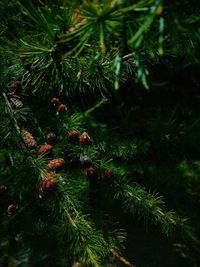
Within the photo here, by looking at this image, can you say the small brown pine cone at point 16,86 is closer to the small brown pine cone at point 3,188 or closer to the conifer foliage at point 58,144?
the conifer foliage at point 58,144

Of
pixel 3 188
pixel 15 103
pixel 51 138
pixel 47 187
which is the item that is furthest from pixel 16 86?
pixel 47 187

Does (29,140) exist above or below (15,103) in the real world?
below

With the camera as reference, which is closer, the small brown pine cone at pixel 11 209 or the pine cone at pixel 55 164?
the pine cone at pixel 55 164

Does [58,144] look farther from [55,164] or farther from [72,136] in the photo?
[55,164]

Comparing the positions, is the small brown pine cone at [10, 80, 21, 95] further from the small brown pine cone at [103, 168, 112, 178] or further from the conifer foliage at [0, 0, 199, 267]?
the small brown pine cone at [103, 168, 112, 178]

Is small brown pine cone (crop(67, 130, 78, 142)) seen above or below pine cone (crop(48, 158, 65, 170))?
above

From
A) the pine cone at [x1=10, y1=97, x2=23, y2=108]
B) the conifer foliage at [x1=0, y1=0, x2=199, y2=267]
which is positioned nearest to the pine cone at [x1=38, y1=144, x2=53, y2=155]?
the conifer foliage at [x1=0, y1=0, x2=199, y2=267]

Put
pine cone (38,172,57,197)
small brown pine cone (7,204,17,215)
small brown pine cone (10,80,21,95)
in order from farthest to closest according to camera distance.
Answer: small brown pine cone (10,80,21,95) → small brown pine cone (7,204,17,215) → pine cone (38,172,57,197)

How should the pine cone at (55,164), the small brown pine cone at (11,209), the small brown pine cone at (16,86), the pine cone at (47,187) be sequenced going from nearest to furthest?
1. the pine cone at (47,187)
2. the pine cone at (55,164)
3. the small brown pine cone at (11,209)
4. the small brown pine cone at (16,86)

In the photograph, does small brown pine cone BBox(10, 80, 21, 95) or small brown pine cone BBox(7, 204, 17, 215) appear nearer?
small brown pine cone BBox(7, 204, 17, 215)

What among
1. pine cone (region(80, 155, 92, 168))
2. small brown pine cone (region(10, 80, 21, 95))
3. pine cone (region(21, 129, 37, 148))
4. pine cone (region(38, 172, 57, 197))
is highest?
small brown pine cone (region(10, 80, 21, 95))

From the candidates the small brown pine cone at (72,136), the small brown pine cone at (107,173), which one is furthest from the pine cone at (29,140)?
the small brown pine cone at (107,173)

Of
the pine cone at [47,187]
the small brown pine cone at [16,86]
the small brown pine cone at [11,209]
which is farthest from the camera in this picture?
the small brown pine cone at [16,86]

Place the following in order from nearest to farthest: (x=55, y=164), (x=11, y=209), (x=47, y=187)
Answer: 1. (x=47, y=187)
2. (x=55, y=164)
3. (x=11, y=209)
